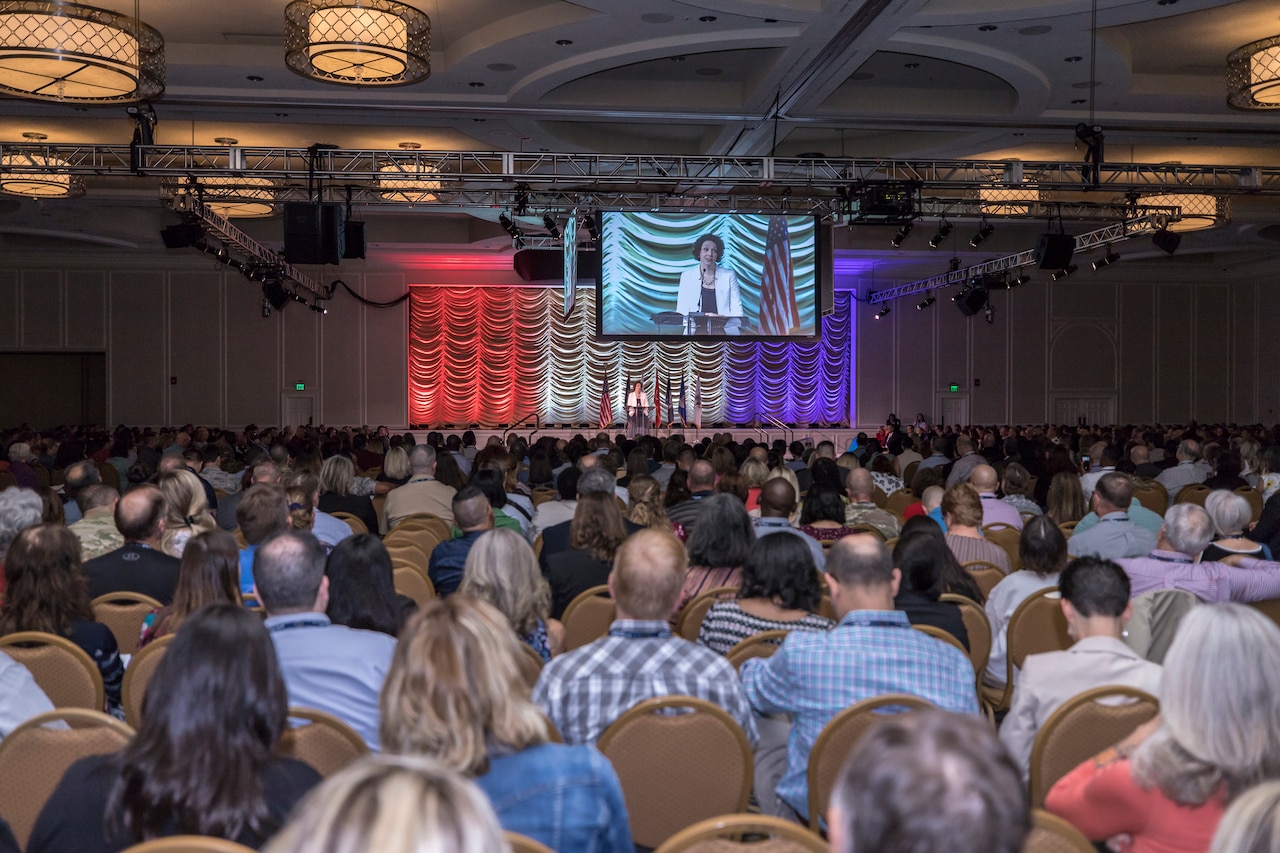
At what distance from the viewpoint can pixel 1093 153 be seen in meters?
12.2

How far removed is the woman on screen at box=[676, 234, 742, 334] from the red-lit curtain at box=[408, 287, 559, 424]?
12732 millimetres

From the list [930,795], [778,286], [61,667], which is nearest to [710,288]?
[778,286]

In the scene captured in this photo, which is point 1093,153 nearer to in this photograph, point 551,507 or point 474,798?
point 551,507

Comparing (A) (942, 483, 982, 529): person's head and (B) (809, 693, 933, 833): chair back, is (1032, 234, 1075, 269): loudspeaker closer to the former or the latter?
(A) (942, 483, 982, 529): person's head

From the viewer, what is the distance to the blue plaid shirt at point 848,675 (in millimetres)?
3213

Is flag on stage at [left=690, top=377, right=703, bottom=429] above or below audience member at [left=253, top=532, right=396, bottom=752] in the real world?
above

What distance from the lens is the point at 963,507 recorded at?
6062 millimetres

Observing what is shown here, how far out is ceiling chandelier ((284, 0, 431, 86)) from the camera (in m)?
8.59

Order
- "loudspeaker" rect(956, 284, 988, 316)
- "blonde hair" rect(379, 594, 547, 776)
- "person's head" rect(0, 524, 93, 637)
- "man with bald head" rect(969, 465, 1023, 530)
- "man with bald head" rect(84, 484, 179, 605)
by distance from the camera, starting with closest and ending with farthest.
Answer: "blonde hair" rect(379, 594, 547, 776) < "person's head" rect(0, 524, 93, 637) < "man with bald head" rect(84, 484, 179, 605) < "man with bald head" rect(969, 465, 1023, 530) < "loudspeaker" rect(956, 284, 988, 316)

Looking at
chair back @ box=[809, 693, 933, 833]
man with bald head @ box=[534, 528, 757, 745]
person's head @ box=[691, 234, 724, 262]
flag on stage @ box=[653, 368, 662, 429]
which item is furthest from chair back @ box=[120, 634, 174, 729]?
flag on stage @ box=[653, 368, 662, 429]

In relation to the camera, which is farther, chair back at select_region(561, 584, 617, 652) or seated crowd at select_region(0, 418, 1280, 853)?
chair back at select_region(561, 584, 617, 652)

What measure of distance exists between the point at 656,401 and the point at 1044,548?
19.5 m

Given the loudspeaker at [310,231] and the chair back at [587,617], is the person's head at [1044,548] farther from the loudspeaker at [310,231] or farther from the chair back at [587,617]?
the loudspeaker at [310,231]

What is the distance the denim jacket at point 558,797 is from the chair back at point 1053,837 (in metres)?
0.80
